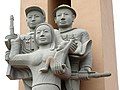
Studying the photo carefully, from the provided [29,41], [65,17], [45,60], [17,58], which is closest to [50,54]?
[45,60]

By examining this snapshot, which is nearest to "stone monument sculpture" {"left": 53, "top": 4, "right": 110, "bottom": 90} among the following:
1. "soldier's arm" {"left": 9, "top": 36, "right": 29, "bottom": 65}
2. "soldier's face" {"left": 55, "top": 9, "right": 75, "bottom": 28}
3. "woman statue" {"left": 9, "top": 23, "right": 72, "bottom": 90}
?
"soldier's face" {"left": 55, "top": 9, "right": 75, "bottom": 28}

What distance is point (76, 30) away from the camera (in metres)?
5.08

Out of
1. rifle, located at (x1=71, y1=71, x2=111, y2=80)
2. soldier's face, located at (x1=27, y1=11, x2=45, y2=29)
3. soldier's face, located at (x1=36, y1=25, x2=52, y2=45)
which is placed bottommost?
rifle, located at (x1=71, y1=71, x2=111, y2=80)

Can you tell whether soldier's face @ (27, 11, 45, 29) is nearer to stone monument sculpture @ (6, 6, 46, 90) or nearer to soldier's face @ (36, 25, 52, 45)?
stone monument sculpture @ (6, 6, 46, 90)

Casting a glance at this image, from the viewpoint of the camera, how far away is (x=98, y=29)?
17.1 ft

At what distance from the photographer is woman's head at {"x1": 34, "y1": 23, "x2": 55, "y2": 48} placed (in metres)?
4.74

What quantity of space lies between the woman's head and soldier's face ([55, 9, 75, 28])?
0.31 meters

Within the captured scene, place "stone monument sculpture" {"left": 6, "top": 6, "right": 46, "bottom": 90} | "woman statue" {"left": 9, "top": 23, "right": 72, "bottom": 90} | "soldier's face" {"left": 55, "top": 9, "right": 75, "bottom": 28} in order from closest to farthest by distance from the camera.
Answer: "woman statue" {"left": 9, "top": 23, "right": 72, "bottom": 90}, "stone monument sculpture" {"left": 6, "top": 6, "right": 46, "bottom": 90}, "soldier's face" {"left": 55, "top": 9, "right": 75, "bottom": 28}

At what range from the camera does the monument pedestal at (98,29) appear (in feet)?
16.6

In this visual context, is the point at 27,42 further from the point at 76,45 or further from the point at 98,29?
the point at 98,29

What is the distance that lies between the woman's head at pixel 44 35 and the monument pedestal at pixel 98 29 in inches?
21.4

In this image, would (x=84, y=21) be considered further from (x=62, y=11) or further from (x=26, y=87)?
(x=26, y=87)

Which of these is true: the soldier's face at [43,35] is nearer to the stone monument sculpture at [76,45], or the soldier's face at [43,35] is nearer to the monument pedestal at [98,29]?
the stone monument sculpture at [76,45]

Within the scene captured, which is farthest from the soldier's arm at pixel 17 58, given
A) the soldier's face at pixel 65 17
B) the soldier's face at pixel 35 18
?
the soldier's face at pixel 65 17
